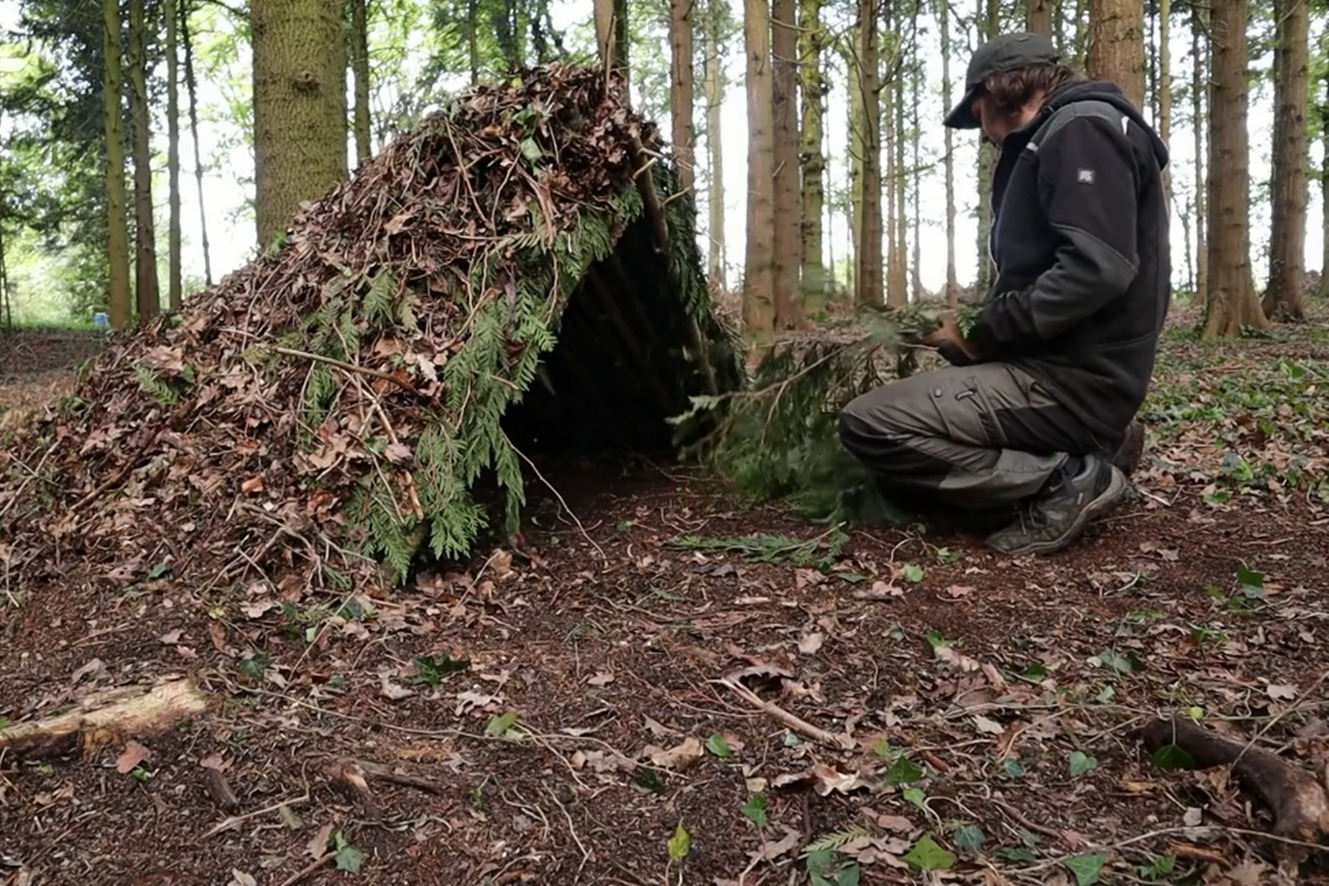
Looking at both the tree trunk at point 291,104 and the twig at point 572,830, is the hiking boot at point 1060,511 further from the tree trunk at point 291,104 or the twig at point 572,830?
the tree trunk at point 291,104

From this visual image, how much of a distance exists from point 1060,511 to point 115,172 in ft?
45.0

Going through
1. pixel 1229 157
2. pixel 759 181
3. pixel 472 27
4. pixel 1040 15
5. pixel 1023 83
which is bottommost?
pixel 1023 83

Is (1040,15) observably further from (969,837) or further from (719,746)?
(969,837)

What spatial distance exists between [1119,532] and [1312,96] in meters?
20.4

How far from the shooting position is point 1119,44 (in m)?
6.52

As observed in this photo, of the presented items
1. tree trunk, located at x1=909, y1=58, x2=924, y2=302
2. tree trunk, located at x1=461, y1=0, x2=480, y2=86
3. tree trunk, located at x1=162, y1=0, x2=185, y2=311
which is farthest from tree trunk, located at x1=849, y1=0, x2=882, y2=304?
tree trunk, located at x1=909, y1=58, x2=924, y2=302

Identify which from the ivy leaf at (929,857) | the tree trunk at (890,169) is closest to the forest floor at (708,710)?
the ivy leaf at (929,857)

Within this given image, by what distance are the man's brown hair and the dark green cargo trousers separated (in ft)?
3.39

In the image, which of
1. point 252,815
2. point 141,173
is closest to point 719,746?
point 252,815

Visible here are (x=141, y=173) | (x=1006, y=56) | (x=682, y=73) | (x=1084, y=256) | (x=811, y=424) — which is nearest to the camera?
(x=1084, y=256)

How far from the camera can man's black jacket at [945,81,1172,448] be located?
3.32 metres

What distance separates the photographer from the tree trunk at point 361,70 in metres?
14.1

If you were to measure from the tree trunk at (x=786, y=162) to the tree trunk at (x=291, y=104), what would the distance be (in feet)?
17.7

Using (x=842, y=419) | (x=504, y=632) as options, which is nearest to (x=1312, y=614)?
(x=842, y=419)
